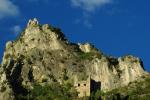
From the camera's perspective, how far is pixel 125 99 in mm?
190125

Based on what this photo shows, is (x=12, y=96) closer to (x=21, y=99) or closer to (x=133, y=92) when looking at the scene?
(x=21, y=99)

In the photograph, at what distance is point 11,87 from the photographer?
19938 cm

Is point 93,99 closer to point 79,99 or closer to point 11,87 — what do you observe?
point 79,99

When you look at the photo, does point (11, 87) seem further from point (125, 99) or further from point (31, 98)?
point (125, 99)

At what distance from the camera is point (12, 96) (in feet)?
641

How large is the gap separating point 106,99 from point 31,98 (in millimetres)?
19921

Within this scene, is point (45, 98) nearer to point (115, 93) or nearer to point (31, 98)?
point (31, 98)

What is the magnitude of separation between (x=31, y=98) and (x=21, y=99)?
3430mm

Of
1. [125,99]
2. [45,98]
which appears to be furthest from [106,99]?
[45,98]

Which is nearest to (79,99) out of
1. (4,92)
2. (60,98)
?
(60,98)

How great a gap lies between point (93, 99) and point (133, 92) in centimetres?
950

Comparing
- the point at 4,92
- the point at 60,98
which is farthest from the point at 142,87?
the point at 4,92

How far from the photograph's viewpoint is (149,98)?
189875 millimetres

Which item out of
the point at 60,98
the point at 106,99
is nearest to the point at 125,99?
the point at 106,99
